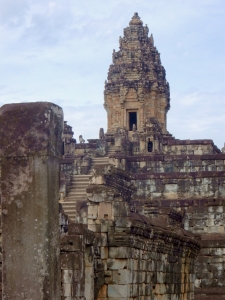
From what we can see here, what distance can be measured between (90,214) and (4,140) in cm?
768

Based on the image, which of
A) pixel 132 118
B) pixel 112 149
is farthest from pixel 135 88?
pixel 112 149

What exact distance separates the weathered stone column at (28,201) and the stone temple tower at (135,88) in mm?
38832

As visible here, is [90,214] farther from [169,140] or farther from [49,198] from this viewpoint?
[169,140]

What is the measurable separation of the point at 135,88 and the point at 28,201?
4040 centimetres

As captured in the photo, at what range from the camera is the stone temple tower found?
48.1 meters

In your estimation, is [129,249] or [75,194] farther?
[75,194]

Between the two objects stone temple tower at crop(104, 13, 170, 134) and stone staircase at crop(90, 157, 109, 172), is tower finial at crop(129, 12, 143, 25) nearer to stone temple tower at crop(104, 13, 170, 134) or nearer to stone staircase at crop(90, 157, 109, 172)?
stone temple tower at crop(104, 13, 170, 134)

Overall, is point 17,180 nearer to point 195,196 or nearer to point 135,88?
point 195,196

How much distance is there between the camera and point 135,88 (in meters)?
48.2

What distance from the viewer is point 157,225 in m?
17.4

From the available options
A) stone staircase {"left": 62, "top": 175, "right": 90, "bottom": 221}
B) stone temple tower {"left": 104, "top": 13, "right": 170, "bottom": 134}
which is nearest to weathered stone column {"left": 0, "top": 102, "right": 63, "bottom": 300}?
stone staircase {"left": 62, "top": 175, "right": 90, "bottom": 221}

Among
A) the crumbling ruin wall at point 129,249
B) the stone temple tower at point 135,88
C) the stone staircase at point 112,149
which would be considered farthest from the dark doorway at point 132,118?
the crumbling ruin wall at point 129,249

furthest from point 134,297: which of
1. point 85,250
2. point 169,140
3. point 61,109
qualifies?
point 169,140

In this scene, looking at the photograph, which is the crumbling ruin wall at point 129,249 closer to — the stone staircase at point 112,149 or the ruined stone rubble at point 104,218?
the ruined stone rubble at point 104,218
